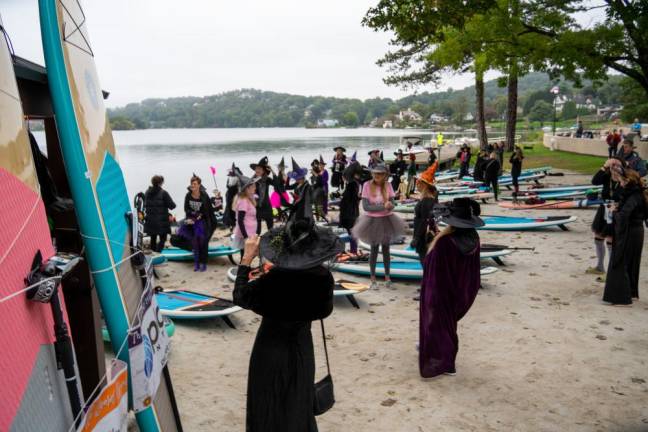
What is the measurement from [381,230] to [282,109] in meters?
140

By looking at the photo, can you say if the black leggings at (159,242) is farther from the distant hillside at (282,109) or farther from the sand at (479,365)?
the distant hillside at (282,109)

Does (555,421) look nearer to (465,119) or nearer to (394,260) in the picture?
(394,260)

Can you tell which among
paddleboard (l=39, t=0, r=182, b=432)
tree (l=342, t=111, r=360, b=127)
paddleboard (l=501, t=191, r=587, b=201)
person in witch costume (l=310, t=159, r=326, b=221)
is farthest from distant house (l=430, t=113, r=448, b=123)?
paddleboard (l=39, t=0, r=182, b=432)

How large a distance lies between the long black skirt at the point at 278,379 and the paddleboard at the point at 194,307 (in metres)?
3.24

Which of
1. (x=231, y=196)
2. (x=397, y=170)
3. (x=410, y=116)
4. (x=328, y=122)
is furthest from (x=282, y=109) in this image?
(x=231, y=196)

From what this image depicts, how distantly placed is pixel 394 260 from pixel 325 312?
7.12 meters

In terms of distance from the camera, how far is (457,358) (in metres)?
5.77

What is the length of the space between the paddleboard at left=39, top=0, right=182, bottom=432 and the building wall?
1086 inches

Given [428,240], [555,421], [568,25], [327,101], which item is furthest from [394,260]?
[327,101]

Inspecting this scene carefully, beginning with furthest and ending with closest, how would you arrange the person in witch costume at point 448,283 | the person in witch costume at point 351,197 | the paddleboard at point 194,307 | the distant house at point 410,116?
the distant house at point 410,116 < the person in witch costume at point 351,197 < the paddleboard at point 194,307 < the person in witch costume at point 448,283

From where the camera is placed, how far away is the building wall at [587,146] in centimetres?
2584

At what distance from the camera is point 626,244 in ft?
23.3

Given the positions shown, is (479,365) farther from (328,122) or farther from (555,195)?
(328,122)

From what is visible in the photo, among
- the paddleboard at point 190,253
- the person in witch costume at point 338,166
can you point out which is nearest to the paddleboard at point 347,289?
the paddleboard at point 190,253
